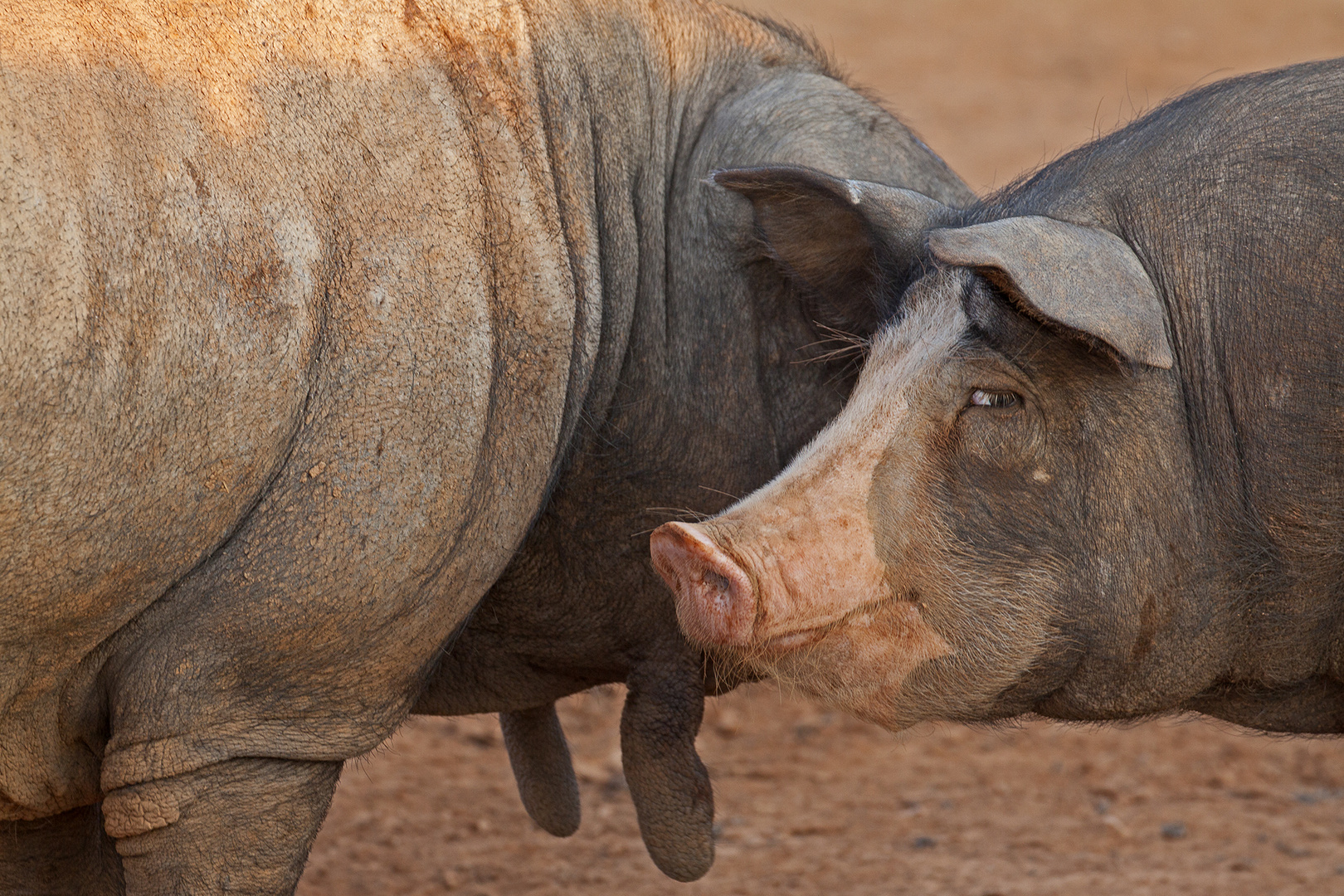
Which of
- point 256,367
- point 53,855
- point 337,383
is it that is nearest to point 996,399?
point 337,383

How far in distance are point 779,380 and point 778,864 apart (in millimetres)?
2094

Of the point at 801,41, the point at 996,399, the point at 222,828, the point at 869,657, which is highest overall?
the point at 801,41

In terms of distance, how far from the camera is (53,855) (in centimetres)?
338

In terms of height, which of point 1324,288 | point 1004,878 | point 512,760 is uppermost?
point 1324,288

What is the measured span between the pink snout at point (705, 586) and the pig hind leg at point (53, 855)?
1527 millimetres

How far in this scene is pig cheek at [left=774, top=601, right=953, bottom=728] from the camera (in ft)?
8.93

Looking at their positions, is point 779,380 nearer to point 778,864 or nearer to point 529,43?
point 529,43

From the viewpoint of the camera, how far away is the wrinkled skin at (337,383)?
2408 mm

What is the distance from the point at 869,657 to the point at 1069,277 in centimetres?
79

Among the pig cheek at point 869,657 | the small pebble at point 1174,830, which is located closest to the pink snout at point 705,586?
the pig cheek at point 869,657

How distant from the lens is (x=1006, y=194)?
3127 millimetres

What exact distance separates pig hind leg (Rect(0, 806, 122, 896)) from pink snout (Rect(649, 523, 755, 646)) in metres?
1.53

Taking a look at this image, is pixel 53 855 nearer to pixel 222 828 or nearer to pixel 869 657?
pixel 222 828

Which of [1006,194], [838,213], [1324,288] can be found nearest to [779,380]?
[838,213]
